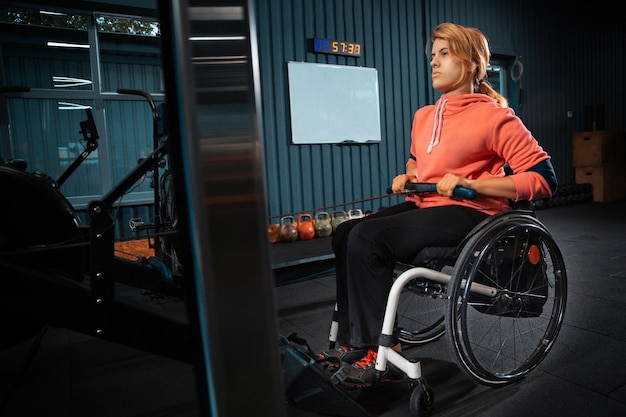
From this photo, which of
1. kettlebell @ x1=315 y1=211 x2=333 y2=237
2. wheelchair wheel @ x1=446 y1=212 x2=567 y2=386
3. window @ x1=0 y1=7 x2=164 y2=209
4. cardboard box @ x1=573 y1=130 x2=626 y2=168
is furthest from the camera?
cardboard box @ x1=573 y1=130 x2=626 y2=168

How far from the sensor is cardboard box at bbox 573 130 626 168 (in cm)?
679

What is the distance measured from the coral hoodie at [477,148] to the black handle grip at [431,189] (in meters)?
0.12

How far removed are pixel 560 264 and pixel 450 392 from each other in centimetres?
61

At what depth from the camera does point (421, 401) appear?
137 cm

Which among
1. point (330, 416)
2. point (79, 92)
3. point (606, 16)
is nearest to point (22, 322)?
point (330, 416)

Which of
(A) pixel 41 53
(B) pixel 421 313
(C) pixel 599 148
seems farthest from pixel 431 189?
(A) pixel 41 53

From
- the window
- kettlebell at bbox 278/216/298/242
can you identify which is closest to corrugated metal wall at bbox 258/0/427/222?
kettlebell at bbox 278/216/298/242

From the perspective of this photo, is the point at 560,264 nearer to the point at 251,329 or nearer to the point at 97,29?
the point at 251,329

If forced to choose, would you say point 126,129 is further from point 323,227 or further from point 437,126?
point 437,126

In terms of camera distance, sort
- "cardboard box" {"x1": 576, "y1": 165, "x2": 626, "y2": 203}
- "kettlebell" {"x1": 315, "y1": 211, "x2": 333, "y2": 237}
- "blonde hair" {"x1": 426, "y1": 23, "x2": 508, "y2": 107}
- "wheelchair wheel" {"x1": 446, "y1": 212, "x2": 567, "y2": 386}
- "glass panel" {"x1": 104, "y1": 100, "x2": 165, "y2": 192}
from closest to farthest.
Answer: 1. "wheelchair wheel" {"x1": 446, "y1": 212, "x2": 567, "y2": 386}
2. "blonde hair" {"x1": 426, "y1": 23, "x2": 508, "y2": 107}
3. "kettlebell" {"x1": 315, "y1": 211, "x2": 333, "y2": 237}
4. "cardboard box" {"x1": 576, "y1": 165, "x2": 626, "y2": 203}
5. "glass panel" {"x1": 104, "y1": 100, "x2": 165, "y2": 192}

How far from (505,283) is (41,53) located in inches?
305

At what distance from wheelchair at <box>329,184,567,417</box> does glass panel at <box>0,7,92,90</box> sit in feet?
17.4

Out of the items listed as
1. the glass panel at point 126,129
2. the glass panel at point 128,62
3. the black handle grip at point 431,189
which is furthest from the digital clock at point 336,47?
the glass panel at point 126,129

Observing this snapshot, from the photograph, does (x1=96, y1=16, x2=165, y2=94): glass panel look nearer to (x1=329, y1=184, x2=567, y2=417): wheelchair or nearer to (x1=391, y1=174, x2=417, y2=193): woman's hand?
(x1=391, y1=174, x2=417, y2=193): woman's hand
